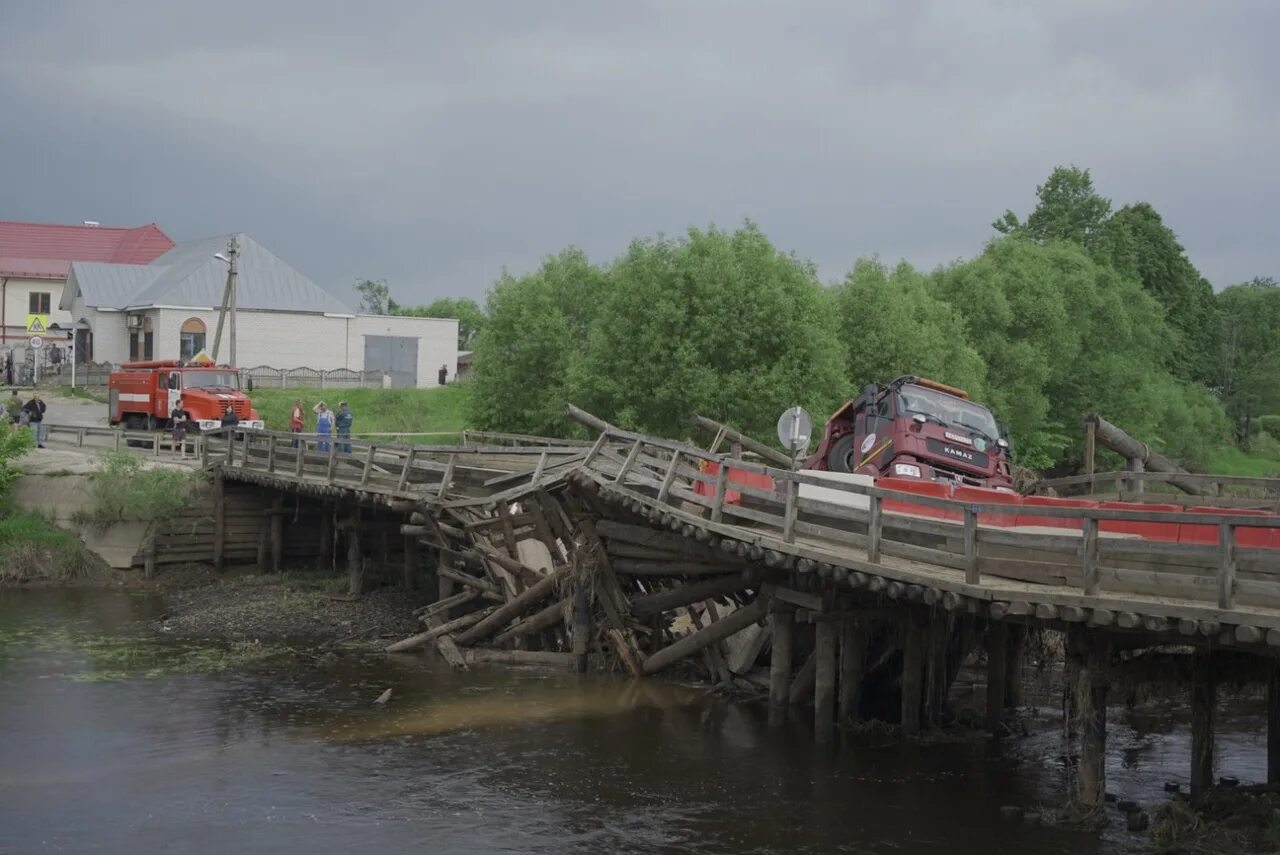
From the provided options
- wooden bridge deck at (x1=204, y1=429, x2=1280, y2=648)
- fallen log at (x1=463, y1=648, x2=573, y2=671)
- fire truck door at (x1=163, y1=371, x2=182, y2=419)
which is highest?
fire truck door at (x1=163, y1=371, x2=182, y2=419)

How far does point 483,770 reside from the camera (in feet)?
56.3

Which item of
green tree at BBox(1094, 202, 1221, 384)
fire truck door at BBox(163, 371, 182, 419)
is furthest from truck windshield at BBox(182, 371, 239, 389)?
green tree at BBox(1094, 202, 1221, 384)

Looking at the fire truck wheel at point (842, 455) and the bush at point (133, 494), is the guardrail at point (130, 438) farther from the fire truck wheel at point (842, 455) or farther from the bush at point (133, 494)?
the fire truck wheel at point (842, 455)

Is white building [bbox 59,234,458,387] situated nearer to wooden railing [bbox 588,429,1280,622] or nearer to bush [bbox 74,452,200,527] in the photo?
bush [bbox 74,452,200,527]

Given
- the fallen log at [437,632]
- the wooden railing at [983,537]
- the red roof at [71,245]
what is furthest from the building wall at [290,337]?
the wooden railing at [983,537]

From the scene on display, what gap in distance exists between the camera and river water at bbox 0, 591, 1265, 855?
48.1ft

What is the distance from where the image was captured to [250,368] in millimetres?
59469

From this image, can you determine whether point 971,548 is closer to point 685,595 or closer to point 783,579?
point 783,579

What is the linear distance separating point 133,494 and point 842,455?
17.3m

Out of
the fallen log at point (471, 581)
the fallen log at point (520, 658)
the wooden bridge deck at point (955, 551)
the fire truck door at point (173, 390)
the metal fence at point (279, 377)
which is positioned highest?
the metal fence at point (279, 377)

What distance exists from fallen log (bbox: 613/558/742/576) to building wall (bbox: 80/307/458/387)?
41.7m

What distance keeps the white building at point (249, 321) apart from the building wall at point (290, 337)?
43 mm

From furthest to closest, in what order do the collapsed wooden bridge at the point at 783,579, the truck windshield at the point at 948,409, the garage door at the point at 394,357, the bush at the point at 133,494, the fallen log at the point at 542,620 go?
the garage door at the point at 394,357
the bush at the point at 133,494
the fallen log at the point at 542,620
the truck windshield at the point at 948,409
the collapsed wooden bridge at the point at 783,579

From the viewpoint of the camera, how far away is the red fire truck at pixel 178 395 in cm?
4056
